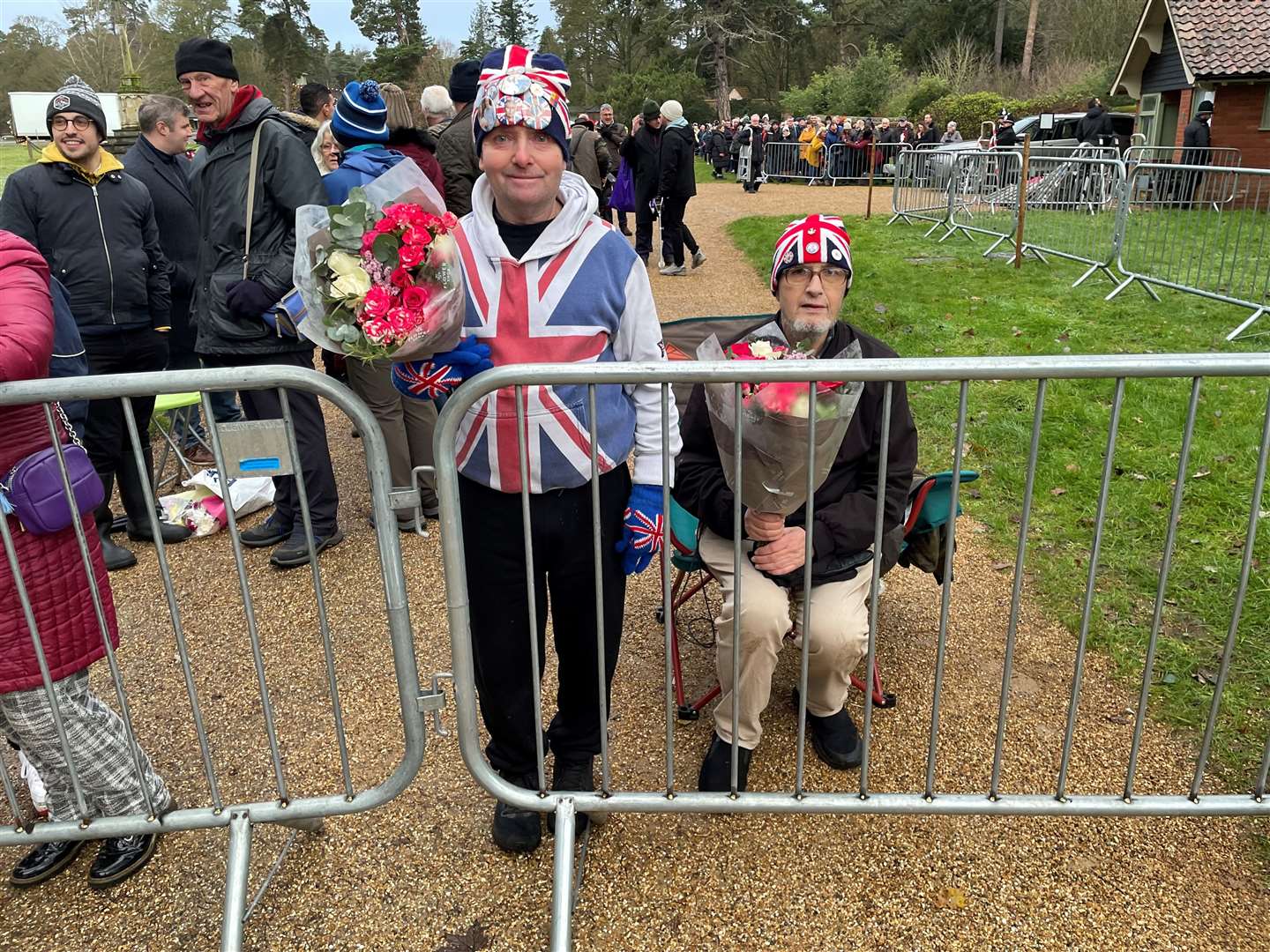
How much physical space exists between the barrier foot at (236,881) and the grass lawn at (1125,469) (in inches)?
111

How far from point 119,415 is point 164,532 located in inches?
26.8

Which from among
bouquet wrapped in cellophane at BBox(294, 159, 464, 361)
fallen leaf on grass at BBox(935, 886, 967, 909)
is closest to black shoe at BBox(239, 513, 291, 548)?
bouquet wrapped in cellophane at BBox(294, 159, 464, 361)

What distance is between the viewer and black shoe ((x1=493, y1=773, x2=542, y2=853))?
9.36 feet

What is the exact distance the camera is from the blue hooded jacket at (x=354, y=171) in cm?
450

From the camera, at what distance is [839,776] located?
318 centimetres

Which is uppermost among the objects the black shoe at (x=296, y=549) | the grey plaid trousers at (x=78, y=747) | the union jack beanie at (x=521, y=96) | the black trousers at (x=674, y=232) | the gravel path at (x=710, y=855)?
the union jack beanie at (x=521, y=96)

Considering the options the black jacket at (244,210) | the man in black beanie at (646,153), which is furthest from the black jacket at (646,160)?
the black jacket at (244,210)

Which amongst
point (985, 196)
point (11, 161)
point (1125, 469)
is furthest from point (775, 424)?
point (11, 161)

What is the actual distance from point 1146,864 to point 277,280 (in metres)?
4.17

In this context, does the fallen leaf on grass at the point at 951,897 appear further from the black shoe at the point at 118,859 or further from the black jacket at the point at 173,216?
the black jacket at the point at 173,216

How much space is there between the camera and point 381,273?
86.9 inches

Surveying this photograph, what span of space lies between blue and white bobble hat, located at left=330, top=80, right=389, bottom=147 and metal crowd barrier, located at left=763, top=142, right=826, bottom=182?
22960 mm

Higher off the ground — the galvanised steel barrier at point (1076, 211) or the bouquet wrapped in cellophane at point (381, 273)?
the bouquet wrapped in cellophane at point (381, 273)

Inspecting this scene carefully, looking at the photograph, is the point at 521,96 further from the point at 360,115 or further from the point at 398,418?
the point at 398,418
